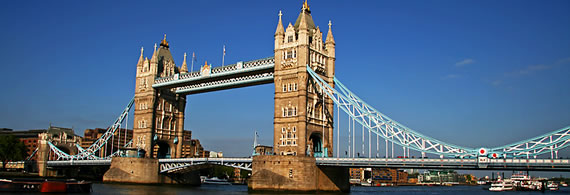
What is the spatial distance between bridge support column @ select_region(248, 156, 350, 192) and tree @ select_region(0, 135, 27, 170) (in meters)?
79.0

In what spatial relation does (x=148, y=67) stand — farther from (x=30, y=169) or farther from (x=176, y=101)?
(x=30, y=169)

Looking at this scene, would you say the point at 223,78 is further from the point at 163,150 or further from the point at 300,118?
the point at 163,150

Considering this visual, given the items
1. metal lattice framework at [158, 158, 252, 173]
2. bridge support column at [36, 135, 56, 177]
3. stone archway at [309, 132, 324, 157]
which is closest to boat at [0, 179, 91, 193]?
metal lattice framework at [158, 158, 252, 173]

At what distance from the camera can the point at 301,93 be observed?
67688mm

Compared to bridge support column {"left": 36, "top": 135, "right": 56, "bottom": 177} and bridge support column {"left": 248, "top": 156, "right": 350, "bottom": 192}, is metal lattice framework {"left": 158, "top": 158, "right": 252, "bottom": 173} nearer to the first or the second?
bridge support column {"left": 248, "top": 156, "right": 350, "bottom": 192}

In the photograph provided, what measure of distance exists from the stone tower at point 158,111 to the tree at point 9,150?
145 ft

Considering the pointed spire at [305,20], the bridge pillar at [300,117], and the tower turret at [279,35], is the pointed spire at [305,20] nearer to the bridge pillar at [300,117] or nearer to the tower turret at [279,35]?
the bridge pillar at [300,117]

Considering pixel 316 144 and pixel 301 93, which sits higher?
pixel 301 93

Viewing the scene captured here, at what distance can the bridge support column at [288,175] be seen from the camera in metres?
62.9

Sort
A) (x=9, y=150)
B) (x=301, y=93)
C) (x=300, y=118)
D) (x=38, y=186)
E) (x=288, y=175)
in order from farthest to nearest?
(x=9, y=150), (x=301, y=93), (x=300, y=118), (x=288, y=175), (x=38, y=186)

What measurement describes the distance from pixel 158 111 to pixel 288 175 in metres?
37.1

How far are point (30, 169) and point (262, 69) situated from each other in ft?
228

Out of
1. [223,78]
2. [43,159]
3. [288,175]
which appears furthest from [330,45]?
[43,159]

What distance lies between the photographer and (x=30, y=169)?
115625 millimetres
